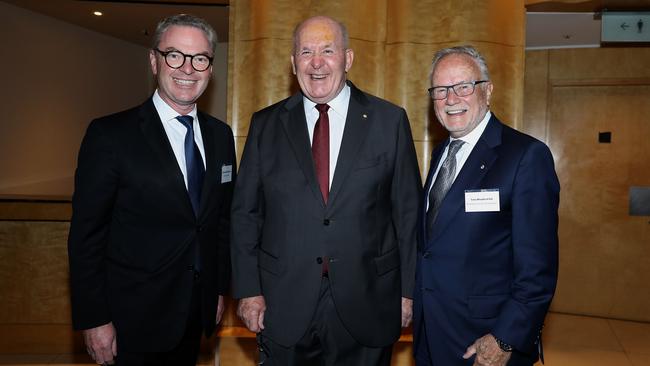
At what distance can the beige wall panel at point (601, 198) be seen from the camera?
19.6ft

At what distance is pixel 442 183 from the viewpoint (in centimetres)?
215

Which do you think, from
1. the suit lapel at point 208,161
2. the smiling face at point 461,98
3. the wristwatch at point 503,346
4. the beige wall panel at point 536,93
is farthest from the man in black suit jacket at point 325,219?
the beige wall panel at point 536,93

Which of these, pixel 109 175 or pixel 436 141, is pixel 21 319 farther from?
pixel 436 141

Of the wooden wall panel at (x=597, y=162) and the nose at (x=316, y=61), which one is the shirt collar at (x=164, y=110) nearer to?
the nose at (x=316, y=61)

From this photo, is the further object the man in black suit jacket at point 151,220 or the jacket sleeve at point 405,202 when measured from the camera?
the jacket sleeve at point 405,202

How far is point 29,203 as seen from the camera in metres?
4.79

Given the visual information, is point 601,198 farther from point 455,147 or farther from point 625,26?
point 455,147

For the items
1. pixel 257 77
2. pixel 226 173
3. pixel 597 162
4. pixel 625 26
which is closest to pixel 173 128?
pixel 226 173

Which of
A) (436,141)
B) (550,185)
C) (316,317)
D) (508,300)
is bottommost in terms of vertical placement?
(316,317)

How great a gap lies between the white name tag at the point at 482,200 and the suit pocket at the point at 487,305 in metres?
0.32

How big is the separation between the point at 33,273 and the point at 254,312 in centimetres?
336

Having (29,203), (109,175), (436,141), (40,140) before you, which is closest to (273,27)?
(436,141)

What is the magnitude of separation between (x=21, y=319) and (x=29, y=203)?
100cm

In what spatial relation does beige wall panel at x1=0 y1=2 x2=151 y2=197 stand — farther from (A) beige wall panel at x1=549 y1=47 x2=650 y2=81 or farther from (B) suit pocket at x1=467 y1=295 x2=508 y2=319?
(A) beige wall panel at x1=549 y1=47 x2=650 y2=81
